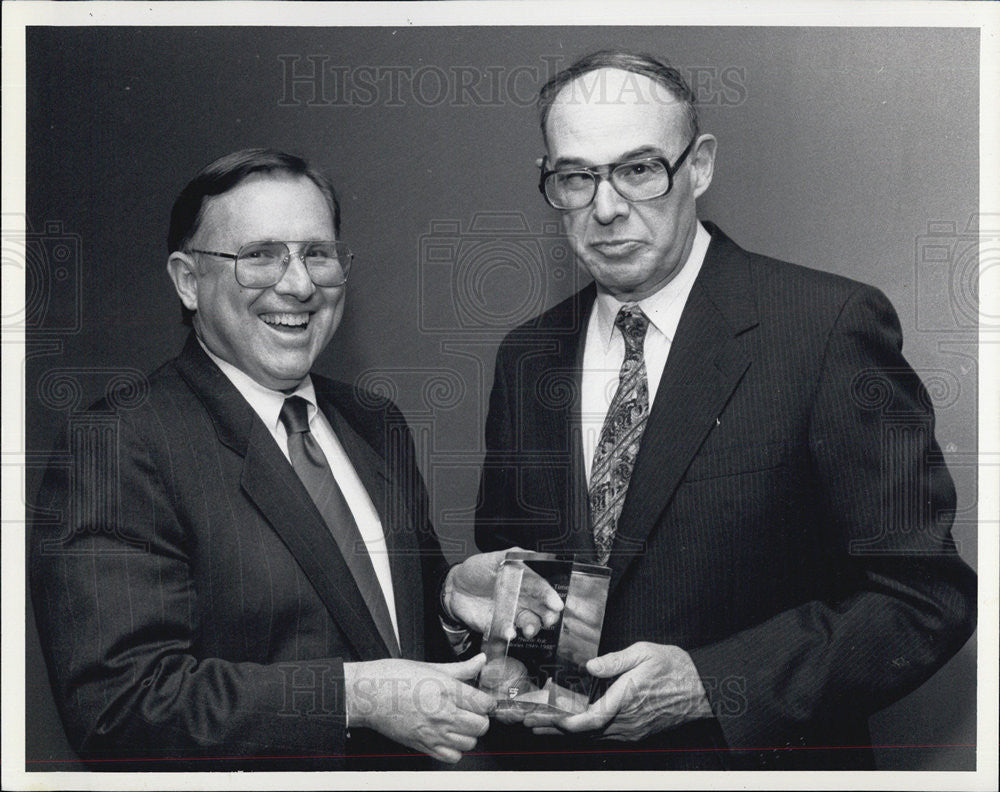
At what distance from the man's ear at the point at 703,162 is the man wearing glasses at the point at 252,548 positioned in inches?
33.7

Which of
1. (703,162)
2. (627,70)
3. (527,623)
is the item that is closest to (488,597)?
(527,623)

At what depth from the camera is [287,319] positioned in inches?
103

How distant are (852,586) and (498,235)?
3.87 ft

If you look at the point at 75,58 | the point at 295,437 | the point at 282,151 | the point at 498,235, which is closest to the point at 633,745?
the point at 295,437

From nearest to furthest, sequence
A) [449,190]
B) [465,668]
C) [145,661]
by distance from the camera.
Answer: [145,661] → [465,668] → [449,190]

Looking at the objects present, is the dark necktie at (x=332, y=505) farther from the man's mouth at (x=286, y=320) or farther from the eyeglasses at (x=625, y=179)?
the eyeglasses at (x=625, y=179)

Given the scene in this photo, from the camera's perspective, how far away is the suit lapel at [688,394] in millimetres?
2564

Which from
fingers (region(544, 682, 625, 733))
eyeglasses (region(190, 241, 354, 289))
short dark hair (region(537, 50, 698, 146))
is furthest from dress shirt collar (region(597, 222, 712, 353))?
fingers (region(544, 682, 625, 733))

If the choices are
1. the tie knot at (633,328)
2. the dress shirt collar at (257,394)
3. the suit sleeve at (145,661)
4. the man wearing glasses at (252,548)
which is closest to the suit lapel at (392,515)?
the man wearing glasses at (252,548)

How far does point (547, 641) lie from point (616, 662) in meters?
0.17

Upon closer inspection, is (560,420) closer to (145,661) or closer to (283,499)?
(283,499)

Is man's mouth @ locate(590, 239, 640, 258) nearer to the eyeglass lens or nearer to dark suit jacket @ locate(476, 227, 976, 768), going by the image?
dark suit jacket @ locate(476, 227, 976, 768)

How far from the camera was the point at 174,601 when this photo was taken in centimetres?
253

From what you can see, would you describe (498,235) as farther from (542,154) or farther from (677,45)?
(677,45)
